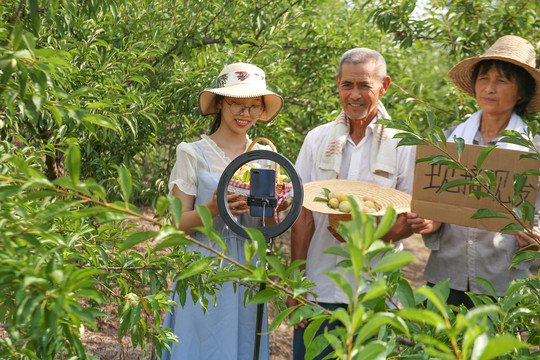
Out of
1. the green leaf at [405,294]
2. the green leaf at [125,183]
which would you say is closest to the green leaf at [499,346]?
the green leaf at [405,294]

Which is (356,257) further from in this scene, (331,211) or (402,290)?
(331,211)

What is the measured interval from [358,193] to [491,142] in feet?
2.32

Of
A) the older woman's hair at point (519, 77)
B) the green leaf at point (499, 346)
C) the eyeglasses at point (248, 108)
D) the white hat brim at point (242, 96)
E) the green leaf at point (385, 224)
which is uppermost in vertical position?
the older woman's hair at point (519, 77)

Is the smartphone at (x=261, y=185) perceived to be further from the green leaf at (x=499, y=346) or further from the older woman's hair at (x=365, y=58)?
the green leaf at (x=499, y=346)

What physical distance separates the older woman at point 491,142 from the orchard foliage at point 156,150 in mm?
279

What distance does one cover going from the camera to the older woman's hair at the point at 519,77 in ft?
8.79

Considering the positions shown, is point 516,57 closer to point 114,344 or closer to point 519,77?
point 519,77

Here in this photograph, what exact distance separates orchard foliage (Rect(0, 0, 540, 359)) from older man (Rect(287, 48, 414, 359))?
0.31 metres

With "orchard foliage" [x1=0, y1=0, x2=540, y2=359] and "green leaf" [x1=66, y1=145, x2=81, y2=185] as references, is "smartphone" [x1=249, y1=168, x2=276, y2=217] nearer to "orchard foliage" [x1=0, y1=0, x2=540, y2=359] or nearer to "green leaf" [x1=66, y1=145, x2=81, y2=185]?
"orchard foliage" [x1=0, y1=0, x2=540, y2=359]

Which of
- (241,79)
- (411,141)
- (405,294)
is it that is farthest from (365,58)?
(405,294)

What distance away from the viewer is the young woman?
2422mm

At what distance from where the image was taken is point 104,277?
1541 millimetres

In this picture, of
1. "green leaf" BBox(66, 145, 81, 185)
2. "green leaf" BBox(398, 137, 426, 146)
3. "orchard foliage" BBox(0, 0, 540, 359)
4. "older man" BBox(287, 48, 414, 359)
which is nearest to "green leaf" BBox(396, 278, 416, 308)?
"orchard foliage" BBox(0, 0, 540, 359)

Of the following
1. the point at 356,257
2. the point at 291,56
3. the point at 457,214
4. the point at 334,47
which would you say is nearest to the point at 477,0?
the point at 334,47
